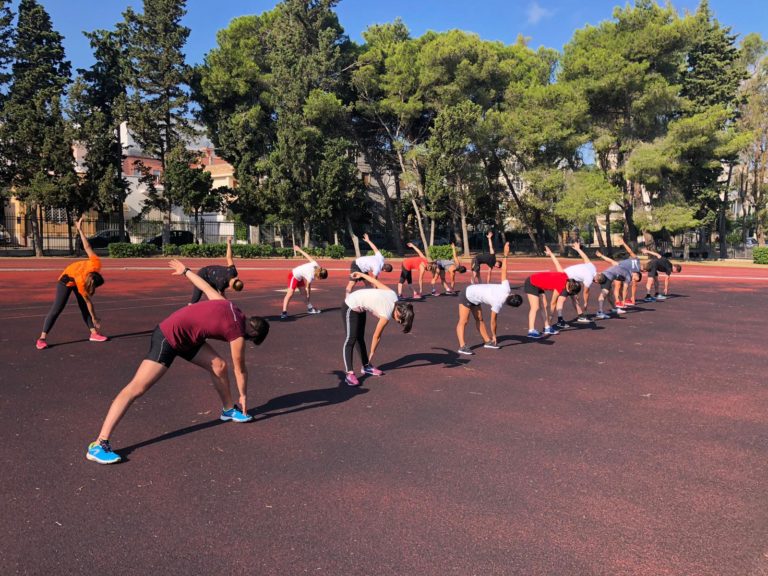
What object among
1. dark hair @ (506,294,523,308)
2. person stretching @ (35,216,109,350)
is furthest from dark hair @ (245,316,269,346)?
person stretching @ (35,216,109,350)

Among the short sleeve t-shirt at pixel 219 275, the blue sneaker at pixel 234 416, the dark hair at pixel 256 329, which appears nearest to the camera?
the dark hair at pixel 256 329

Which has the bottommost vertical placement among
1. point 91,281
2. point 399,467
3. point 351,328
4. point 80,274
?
point 399,467

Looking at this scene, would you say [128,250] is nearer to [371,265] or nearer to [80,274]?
[371,265]

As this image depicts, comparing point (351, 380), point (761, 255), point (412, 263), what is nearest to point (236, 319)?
point (351, 380)

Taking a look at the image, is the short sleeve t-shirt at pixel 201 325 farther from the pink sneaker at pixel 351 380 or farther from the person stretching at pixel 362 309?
the pink sneaker at pixel 351 380

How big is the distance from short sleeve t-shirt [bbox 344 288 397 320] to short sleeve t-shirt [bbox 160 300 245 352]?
2225 millimetres

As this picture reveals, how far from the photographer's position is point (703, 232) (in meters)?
42.5

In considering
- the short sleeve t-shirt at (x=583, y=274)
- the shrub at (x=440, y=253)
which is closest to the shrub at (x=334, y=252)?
the shrub at (x=440, y=253)

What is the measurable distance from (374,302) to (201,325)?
102 inches

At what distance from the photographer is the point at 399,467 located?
4.71 m

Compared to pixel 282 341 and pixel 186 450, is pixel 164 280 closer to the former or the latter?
pixel 282 341

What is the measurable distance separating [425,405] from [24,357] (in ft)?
18.9

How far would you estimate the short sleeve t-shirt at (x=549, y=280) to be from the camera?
33.9 ft

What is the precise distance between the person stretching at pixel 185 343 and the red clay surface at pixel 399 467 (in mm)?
355
